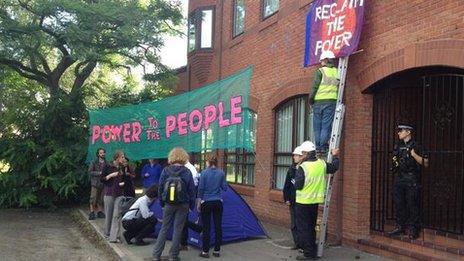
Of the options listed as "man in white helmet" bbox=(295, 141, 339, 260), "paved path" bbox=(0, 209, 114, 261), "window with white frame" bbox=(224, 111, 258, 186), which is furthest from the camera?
→ "window with white frame" bbox=(224, 111, 258, 186)

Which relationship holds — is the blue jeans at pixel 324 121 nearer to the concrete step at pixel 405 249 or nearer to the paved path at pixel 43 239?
the concrete step at pixel 405 249

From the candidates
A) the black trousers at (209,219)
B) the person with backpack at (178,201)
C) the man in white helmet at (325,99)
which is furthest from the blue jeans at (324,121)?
the person with backpack at (178,201)

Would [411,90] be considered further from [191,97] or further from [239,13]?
[239,13]

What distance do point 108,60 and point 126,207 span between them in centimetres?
1046

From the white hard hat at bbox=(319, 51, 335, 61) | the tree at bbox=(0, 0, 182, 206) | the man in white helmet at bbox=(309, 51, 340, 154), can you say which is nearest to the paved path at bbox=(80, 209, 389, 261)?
the man in white helmet at bbox=(309, 51, 340, 154)

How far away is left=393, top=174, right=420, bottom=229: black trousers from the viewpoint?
8125mm

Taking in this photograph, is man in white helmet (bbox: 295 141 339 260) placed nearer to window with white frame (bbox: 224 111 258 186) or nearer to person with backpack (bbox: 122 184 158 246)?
person with backpack (bbox: 122 184 158 246)

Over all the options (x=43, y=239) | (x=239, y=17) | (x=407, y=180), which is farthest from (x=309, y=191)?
(x=239, y=17)

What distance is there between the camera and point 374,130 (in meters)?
9.12

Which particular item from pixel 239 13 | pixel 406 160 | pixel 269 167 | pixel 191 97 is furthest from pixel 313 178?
pixel 239 13

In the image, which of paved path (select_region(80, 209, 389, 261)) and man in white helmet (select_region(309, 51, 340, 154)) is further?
man in white helmet (select_region(309, 51, 340, 154))

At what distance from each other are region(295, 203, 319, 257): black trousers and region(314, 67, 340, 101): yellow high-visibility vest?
1740 millimetres

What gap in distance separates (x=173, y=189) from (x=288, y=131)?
4798 mm

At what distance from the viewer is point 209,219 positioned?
8719 mm
